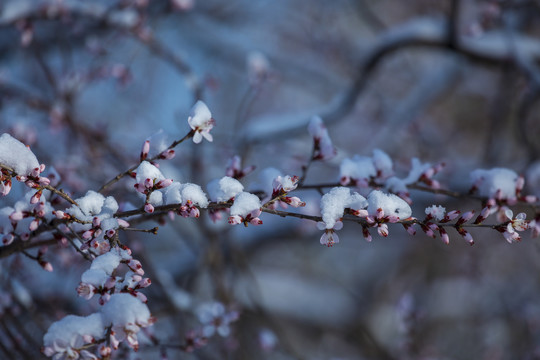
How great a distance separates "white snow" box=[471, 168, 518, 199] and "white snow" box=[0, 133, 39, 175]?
1377 mm

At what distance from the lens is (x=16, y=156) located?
1044mm

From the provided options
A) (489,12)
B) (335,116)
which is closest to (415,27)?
(489,12)

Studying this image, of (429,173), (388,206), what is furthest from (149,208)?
(429,173)

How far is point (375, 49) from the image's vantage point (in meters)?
2.96

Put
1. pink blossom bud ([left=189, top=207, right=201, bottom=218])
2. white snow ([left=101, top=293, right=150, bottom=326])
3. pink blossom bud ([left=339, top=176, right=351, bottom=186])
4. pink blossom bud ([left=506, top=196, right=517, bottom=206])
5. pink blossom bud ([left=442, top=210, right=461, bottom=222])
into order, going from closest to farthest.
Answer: white snow ([left=101, top=293, right=150, bottom=326])
pink blossom bud ([left=189, top=207, right=201, bottom=218])
pink blossom bud ([left=442, top=210, right=461, bottom=222])
pink blossom bud ([left=506, top=196, right=517, bottom=206])
pink blossom bud ([left=339, top=176, right=351, bottom=186])

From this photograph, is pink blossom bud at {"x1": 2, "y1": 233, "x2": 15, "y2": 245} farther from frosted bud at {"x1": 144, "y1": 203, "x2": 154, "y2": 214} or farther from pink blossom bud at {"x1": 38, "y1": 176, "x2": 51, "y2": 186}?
frosted bud at {"x1": 144, "y1": 203, "x2": 154, "y2": 214}

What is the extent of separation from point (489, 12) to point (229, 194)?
255 centimetres

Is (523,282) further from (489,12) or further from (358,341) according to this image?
(489,12)

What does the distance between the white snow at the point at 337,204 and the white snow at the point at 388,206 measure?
27 mm

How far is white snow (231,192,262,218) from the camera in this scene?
1.09 meters

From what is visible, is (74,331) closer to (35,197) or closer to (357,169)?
(35,197)

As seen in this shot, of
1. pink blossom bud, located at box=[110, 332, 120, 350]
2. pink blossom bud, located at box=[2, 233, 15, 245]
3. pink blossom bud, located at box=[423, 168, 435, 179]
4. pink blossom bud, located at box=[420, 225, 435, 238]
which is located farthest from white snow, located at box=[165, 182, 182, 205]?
pink blossom bud, located at box=[423, 168, 435, 179]

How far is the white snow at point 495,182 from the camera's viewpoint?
1.35m

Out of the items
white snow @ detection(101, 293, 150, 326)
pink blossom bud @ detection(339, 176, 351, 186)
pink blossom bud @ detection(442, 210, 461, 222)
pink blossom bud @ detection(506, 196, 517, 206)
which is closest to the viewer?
white snow @ detection(101, 293, 150, 326)
